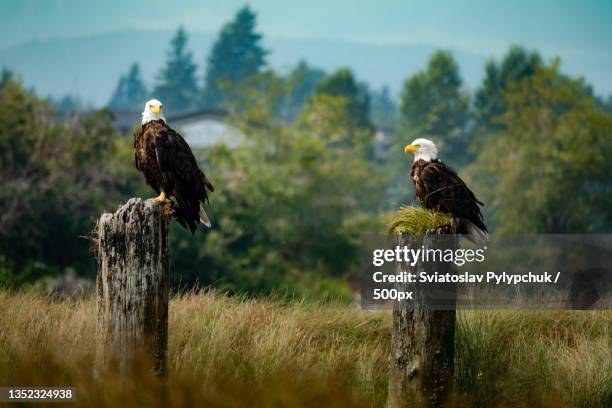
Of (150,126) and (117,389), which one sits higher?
(150,126)

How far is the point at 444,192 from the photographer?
7.96m

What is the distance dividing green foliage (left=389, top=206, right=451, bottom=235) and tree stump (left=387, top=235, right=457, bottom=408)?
4.5 inches

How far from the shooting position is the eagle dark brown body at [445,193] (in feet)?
26.0

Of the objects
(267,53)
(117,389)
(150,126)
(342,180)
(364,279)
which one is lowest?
(117,389)

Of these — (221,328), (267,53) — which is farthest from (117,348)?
(267,53)

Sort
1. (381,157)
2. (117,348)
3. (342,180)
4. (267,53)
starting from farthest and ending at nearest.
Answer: (267,53) → (381,157) → (342,180) → (117,348)

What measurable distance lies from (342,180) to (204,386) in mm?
39633

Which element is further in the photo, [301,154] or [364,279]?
[301,154]

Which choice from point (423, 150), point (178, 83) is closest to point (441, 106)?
point (178, 83)

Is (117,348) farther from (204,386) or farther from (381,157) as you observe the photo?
(381,157)

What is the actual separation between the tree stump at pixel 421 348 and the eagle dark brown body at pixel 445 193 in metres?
1.96

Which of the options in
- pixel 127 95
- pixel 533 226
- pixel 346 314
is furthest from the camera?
pixel 127 95

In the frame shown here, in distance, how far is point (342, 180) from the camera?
44.8 meters

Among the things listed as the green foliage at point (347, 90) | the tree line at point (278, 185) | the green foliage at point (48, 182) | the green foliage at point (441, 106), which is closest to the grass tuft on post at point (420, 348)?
the tree line at point (278, 185)
